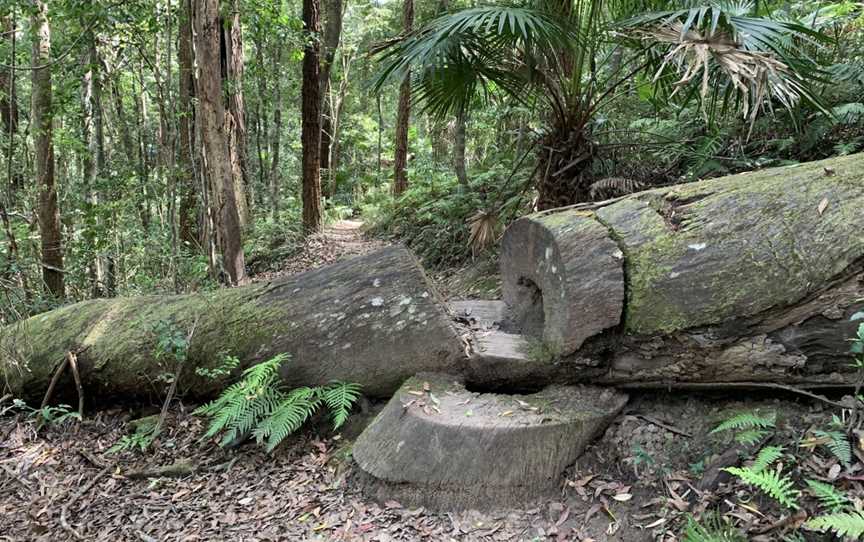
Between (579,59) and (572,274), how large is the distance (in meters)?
2.68

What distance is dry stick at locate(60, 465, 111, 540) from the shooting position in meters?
3.03

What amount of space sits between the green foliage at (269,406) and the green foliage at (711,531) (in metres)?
2.04

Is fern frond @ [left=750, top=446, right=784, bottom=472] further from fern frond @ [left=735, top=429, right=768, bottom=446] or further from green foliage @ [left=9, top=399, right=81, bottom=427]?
green foliage @ [left=9, top=399, right=81, bottom=427]

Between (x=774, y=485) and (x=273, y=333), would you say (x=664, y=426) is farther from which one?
(x=273, y=333)

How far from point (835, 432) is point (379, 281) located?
2.77 metres

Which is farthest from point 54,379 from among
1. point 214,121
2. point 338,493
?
point 214,121

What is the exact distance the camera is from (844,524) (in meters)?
1.84

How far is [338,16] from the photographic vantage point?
13336mm

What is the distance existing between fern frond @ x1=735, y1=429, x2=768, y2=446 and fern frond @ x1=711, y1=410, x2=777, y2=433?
39 mm

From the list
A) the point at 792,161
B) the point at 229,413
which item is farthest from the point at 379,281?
the point at 792,161

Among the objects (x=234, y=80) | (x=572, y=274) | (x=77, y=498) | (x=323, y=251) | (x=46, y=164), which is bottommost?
(x=77, y=498)

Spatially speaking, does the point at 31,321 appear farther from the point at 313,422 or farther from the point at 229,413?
the point at 313,422

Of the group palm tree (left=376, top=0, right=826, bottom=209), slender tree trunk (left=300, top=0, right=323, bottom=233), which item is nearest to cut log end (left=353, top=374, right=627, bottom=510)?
palm tree (left=376, top=0, right=826, bottom=209)

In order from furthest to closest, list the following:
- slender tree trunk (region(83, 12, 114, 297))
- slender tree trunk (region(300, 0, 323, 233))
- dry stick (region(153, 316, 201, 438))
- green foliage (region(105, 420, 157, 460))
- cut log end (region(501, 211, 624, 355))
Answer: slender tree trunk (region(300, 0, 323, 233))
slender tree trunk (region(83, 12, 114, 297))
dry stick (region(153, 316, 201, 438))
green foliage (region(105, 420, 157, 460))
cut log end (region(501, 211, 624, 355))
